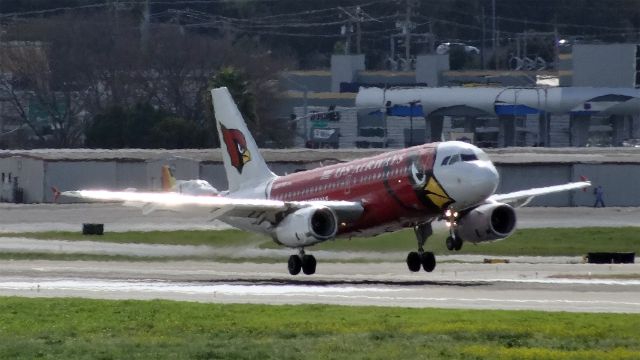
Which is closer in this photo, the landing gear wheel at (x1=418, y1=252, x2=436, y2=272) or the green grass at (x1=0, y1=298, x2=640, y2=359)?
the green grass at (x1=0, y1=298, x2=640, y2=359)

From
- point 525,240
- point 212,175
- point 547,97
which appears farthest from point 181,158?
point 547,97

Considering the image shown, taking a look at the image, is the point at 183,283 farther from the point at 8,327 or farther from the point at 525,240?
the point at 525,240

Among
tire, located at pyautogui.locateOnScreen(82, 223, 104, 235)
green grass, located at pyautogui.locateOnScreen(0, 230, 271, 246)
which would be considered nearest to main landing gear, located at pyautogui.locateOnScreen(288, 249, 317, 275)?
green grass, located at pyautogui.locateOnScreen(0, 230, 271, 246)

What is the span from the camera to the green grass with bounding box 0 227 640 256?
6412 cm

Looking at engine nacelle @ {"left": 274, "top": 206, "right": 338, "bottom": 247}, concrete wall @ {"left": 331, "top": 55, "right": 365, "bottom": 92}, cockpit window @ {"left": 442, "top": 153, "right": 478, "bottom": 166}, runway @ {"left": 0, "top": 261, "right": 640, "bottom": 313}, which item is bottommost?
runway @ {"left": 0, "top": 261, "right": 640, "bottom": 313}

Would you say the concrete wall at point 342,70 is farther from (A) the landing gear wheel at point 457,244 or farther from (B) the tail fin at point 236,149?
(A) the landing gear wheel at point 457,244

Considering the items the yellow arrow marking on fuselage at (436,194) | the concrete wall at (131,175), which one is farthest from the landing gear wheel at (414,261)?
the concrete wall at (131,175)

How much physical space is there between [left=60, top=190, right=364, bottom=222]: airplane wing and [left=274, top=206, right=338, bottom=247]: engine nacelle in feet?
1.37

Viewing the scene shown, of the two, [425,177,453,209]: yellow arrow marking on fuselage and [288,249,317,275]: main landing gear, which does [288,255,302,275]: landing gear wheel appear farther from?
[425,177,453,209]: yellow arrow marking on fuselage

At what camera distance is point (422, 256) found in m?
56.1

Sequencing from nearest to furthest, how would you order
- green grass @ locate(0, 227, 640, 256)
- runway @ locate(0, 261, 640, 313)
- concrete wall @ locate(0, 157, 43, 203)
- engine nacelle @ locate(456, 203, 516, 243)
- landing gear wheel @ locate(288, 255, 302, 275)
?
runway @ locate(0, 261, 640, 313)
engine nacelle @ locate(456, 203, 516, 243)
landing gear wheel @ locate(288, 255, 302, 275)
green grass @ locate(0, 227, 640, 256)
concrete wall @ locate(0, 157, 43, 203)

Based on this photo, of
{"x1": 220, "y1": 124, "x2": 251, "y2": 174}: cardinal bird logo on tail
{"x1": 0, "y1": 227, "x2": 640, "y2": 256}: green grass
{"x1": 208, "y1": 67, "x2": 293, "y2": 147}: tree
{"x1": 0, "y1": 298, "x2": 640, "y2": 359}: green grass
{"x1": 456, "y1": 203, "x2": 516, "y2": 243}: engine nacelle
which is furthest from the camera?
{"x1": 208, "y1": 67, "x2": 293, "y2": 147}: tree

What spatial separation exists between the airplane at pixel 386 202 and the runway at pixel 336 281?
1.48m

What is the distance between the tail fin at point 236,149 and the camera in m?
63.6
